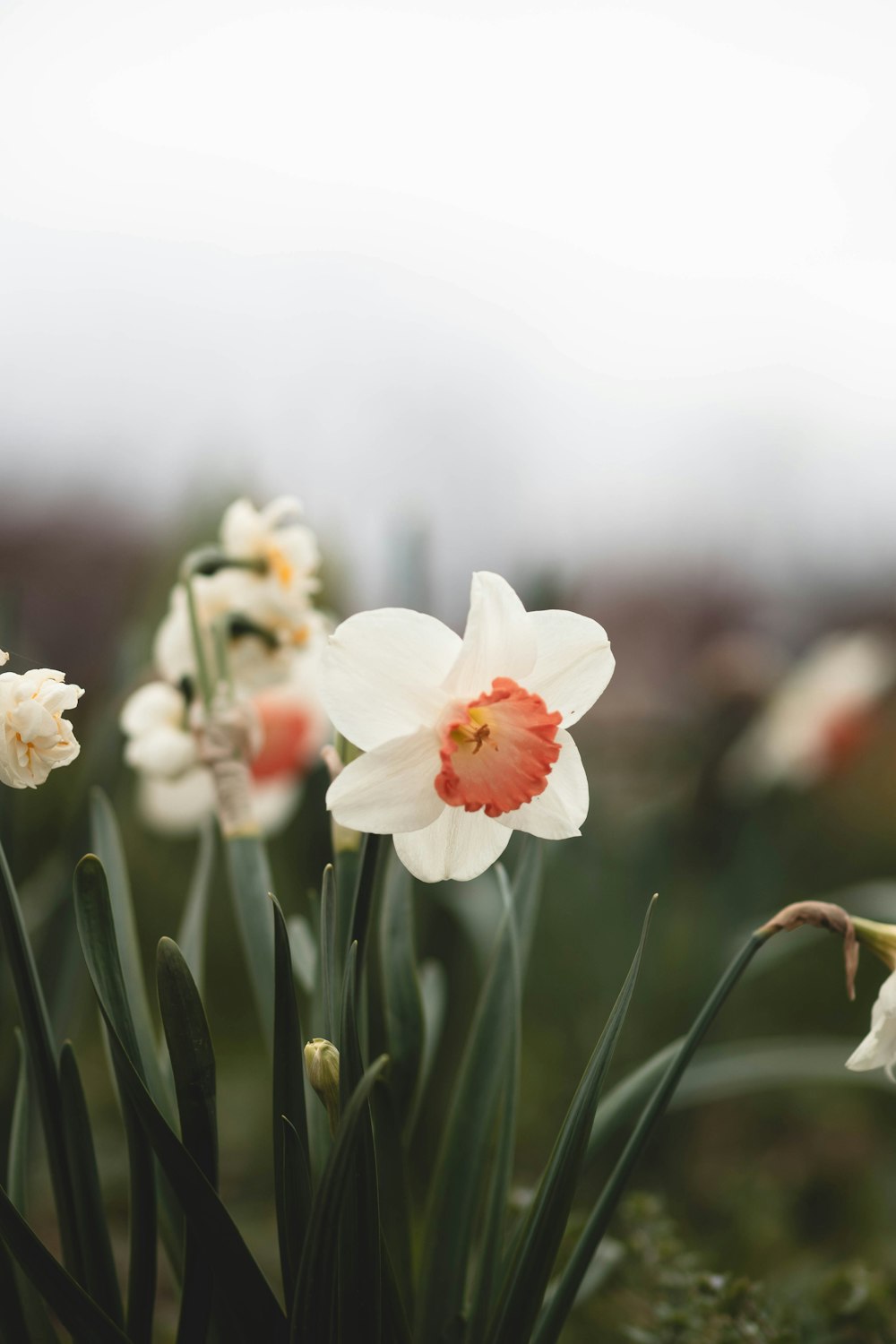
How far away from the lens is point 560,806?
1.51 feet

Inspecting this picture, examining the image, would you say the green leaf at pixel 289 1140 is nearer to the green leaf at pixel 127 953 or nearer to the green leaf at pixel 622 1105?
the green leaf at pixel 127 953

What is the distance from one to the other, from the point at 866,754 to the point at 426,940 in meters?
1.55

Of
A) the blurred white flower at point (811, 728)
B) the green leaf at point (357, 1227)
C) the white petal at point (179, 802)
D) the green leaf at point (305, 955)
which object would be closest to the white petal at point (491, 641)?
the green leaf at point (357, 1227)

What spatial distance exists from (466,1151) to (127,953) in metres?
0.23

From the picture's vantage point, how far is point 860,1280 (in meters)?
0.69

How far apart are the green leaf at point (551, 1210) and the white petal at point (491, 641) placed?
5.3 inches

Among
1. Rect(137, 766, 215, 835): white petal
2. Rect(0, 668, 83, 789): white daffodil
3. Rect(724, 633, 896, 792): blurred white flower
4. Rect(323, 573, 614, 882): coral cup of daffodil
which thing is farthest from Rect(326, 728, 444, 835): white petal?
Rect(724, 633, 896, 792): blurred white flower

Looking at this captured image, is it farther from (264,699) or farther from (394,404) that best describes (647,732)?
(264,699)

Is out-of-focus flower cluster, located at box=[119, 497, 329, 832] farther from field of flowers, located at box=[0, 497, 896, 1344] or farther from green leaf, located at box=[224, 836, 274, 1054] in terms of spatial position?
green leaf, located at box=[224, 836, 274, 1054]

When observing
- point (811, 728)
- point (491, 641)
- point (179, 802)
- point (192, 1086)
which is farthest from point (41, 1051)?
point (811, 728)

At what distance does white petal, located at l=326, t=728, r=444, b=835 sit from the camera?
0.41 m

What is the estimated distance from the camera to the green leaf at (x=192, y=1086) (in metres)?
0.43

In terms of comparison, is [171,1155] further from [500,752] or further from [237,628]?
[237,628]

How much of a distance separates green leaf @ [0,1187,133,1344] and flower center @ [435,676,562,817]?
25cm
